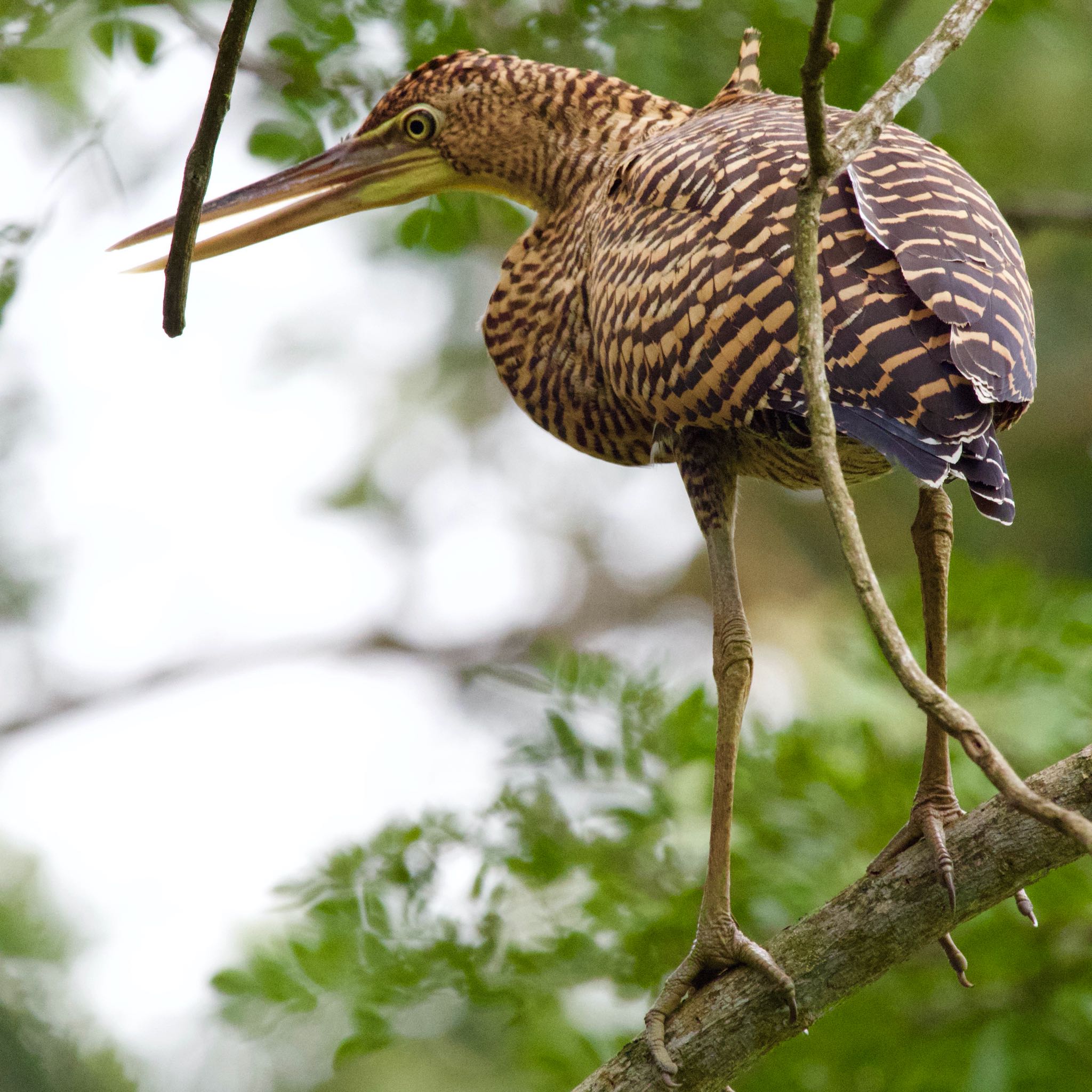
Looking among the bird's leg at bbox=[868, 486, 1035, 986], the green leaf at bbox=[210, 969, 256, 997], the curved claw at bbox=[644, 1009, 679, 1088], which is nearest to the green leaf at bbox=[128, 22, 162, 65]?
the bird's leg at bbox=[868, 486, 1035, 986]

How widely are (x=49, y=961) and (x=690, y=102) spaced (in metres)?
3.80

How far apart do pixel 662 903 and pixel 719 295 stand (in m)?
1.96

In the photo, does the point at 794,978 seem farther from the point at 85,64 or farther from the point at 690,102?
the point at 85,64

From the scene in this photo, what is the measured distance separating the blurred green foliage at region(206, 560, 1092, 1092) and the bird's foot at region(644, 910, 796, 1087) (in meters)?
0.96

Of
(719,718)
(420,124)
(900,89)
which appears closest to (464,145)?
(420,124)

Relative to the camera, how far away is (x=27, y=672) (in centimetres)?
747

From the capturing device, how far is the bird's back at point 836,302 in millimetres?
2123

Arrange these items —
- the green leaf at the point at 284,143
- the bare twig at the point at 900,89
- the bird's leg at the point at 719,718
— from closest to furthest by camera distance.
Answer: the bare twig at the point at 900,89 → the bird's leg at the point at 719,718 → the green leaf at the point at 284,143

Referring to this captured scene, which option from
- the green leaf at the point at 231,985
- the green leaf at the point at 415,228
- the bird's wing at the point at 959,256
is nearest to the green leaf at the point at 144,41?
the green leaf at the point at 415,228

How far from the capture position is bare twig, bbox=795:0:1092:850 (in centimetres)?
155

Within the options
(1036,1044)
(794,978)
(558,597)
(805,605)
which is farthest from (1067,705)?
(558,597)

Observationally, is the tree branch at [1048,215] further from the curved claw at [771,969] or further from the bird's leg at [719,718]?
the curved claw at [771,969]

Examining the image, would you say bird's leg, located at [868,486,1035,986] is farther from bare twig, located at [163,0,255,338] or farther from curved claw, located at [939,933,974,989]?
bare twig, located at [163,0,255,338]

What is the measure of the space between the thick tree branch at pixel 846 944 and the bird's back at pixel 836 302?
1.79 ft
